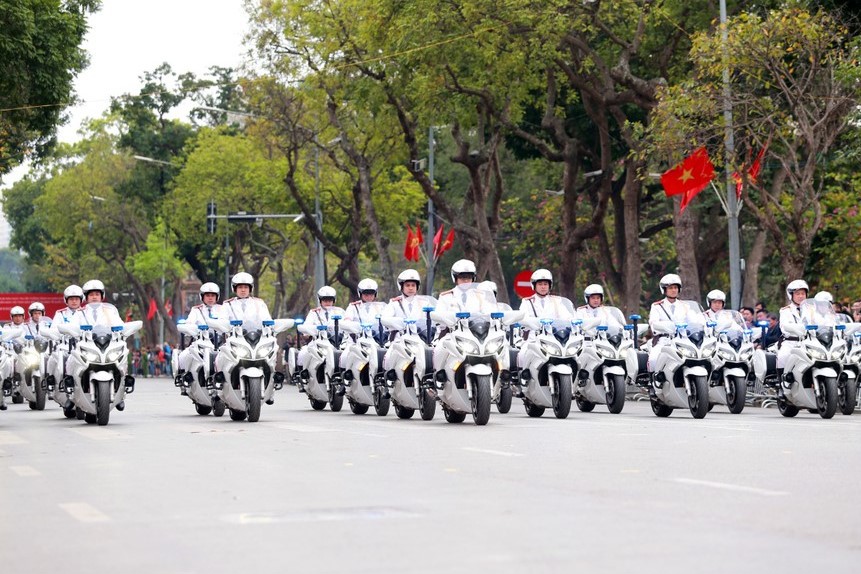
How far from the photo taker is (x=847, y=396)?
23984 millimetres

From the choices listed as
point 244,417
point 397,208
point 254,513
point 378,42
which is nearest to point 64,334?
point 244,417

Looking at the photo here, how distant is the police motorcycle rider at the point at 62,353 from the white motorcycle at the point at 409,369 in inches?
165

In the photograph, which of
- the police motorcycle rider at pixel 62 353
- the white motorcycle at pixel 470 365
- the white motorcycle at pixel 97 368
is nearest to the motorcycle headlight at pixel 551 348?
the white motorcycle at pixel 470 365

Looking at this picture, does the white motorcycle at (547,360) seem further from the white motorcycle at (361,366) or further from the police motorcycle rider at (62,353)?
the police motorcycle rider at (62,353)

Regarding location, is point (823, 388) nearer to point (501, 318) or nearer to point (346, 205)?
point (501, 318)

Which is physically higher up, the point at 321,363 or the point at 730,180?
the point at 730,180

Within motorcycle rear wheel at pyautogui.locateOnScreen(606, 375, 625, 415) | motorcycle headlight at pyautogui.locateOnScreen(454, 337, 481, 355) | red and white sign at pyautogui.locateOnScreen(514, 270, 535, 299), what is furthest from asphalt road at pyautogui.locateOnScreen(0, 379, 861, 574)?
red and white sign at pyautogui.locateOnScreen(514, 270, 535, 299)

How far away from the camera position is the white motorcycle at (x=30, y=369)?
3006cm

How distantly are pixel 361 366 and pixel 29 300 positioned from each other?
116 feet

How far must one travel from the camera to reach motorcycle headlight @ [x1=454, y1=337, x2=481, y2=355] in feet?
66.7

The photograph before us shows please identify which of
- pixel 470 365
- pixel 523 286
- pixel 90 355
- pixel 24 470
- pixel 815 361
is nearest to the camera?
pixel 24 470

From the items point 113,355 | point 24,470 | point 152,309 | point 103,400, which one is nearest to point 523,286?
point 113,355

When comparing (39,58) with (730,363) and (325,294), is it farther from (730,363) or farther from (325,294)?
(730,363)

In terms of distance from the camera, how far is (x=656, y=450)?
15.1 m
